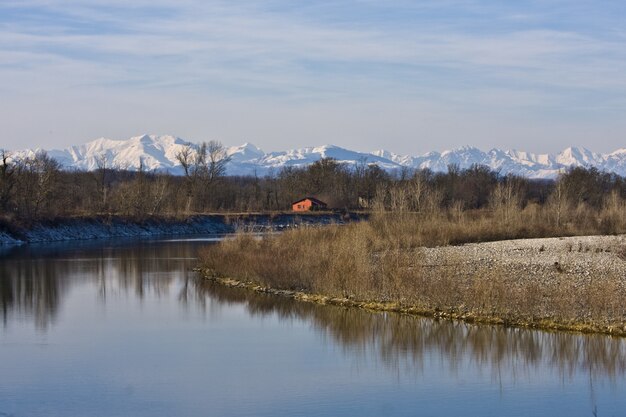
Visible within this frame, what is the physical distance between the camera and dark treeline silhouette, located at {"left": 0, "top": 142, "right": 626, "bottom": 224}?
61.2 m

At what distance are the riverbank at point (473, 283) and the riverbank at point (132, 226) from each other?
1956 cm

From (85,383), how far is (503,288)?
1158cm

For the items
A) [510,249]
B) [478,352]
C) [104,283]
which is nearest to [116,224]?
[104,283]

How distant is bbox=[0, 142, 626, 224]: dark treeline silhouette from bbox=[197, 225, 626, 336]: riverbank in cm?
1268

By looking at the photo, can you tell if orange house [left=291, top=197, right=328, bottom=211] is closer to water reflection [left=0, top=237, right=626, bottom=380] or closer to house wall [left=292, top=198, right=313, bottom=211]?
house wall [left=292, top=198, right=313, bottom=211]

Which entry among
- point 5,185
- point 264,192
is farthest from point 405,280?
point 264,192

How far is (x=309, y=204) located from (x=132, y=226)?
31.7 meters

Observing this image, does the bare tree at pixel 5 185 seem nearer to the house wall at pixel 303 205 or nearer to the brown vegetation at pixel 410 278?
the brown vegetation at pixel 410 278

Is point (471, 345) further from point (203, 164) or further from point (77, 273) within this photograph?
point (203, 164)

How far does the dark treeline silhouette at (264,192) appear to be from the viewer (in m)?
61.2

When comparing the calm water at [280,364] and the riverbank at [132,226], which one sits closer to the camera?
the calm water at [280,364]

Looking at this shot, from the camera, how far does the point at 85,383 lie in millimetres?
16078

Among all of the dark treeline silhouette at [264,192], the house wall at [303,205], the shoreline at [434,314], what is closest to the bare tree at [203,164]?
the dark treeline silhouette at [264,192]

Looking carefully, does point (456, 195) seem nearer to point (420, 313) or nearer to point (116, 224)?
point (116, 224)
